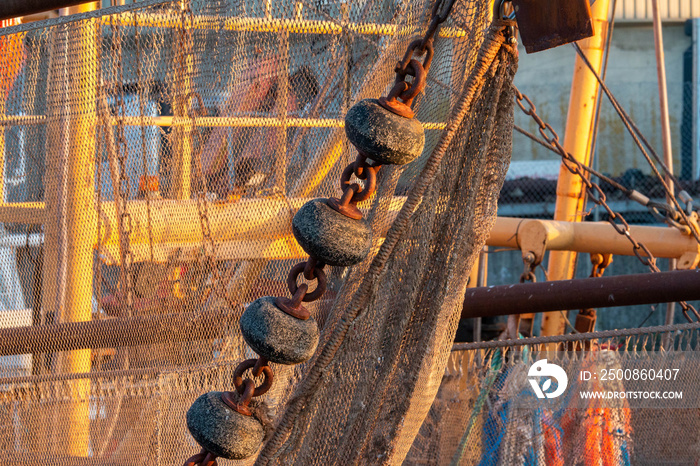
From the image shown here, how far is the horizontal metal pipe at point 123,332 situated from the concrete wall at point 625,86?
1159 centimetres

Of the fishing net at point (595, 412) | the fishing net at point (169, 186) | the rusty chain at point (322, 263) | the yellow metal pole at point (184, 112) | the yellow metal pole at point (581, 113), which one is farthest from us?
the yellow metal pole at point (581, 113)

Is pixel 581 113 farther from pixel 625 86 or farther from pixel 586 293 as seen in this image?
pixel 625 86

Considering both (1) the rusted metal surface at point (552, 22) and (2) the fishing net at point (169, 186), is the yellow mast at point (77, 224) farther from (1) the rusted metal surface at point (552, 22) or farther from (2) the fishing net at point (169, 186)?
(1) the rusted metal surface at point (552, 22)

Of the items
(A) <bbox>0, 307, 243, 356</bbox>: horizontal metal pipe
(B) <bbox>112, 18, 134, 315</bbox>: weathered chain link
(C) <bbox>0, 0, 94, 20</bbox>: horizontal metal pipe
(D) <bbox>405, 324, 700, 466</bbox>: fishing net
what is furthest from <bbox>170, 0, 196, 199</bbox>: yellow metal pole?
(D) <bbox>405, 324, 700, 466</bbox>: fishing net

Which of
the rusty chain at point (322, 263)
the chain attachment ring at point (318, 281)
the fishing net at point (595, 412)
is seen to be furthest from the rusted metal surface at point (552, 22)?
the fishing net at point (595, 412)

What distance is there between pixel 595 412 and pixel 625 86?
11.9 meters

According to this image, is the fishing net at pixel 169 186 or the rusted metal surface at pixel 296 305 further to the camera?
the fishing net at pixel 169 186

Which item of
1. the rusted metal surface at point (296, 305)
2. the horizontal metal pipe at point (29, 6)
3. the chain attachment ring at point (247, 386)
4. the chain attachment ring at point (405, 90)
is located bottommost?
the chain attachment ring at point (247, 386)

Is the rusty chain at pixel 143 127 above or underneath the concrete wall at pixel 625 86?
above

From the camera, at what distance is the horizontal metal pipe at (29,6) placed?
1346 mm

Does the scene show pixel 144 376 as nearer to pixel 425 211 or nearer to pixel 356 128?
pixel 425 211

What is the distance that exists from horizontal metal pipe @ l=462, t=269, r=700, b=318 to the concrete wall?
36.7 ft

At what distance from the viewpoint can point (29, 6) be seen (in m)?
1.36

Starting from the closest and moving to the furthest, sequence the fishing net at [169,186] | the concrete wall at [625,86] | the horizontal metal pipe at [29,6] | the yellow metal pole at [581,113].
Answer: the horizontal metal pipe at [29,6]
the fishing net at [169,186]
the yellow metal pole at [581,113]
the concrete wall at [625,86]
